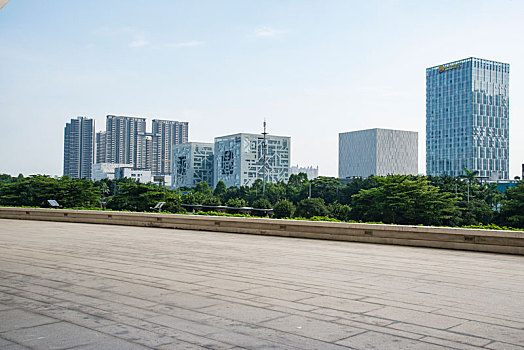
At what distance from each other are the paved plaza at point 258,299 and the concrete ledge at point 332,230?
567 mm

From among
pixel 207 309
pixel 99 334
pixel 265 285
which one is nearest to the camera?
pixel 99 334

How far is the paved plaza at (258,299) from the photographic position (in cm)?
474

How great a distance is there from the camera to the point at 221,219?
16656mm

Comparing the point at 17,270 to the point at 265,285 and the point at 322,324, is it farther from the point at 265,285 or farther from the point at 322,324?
the point at 322,324

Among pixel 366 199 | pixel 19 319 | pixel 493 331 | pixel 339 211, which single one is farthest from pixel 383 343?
pixel 339 211

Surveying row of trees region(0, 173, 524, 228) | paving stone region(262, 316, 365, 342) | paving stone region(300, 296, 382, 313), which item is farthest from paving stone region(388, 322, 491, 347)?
row of trees region(0, 173, 524, 228)

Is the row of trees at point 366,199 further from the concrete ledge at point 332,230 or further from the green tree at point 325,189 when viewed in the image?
the concrete ledge at point 332,230

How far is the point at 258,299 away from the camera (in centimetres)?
642

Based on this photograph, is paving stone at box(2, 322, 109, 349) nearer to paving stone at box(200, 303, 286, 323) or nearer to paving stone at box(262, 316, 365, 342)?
paving stone at box(200, 303, 286, 323)

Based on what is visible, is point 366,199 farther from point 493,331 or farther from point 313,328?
point 313,328

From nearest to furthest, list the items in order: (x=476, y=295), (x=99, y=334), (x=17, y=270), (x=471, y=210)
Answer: (x=99, y=334) < (x=476, y=295) < (x=17, y=270) < (x=471, y=210)

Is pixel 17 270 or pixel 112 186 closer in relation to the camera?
pixel 17 270

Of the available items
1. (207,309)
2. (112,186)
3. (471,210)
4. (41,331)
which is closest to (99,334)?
Answer: (41,331)

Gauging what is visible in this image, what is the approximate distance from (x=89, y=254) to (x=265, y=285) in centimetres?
501
